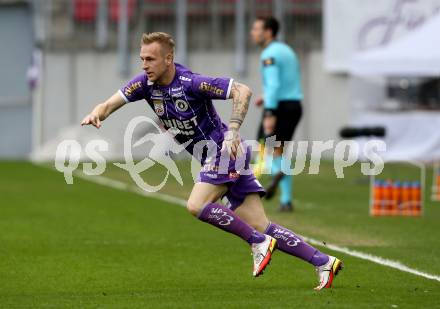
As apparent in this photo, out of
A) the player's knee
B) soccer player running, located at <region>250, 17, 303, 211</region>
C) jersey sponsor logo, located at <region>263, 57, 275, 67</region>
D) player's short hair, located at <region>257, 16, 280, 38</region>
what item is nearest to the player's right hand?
the player's knee

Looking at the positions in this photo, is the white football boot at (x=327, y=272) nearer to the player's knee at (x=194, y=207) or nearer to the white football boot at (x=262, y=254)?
the white football boot at (x=262, y=254)

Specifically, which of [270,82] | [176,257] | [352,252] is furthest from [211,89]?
[270,82]

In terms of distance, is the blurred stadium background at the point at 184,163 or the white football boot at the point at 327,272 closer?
the white football boot at the point at 327,272

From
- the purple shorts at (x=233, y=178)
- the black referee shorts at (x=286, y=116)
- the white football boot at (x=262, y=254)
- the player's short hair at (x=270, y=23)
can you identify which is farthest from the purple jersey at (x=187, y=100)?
the black referee shorts at (x=286, y=116)

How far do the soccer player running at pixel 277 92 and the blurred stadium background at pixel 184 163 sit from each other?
50cm

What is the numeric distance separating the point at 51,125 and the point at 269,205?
16.8m

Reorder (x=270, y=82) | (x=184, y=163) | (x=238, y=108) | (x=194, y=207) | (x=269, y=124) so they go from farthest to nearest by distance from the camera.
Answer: (x=184, y=163) < (x=269, y=124) < (x=270, y=82) < (x=194, y=207) < (x=238, y=108)

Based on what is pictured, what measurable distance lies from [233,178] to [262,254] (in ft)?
1.88

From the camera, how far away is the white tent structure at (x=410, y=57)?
19922 millimetres

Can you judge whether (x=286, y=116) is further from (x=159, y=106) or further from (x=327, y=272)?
(x=327, y=272)

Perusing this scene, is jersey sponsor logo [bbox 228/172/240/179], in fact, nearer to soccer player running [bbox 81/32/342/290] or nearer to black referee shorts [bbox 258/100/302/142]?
soccer player running [bbox 81/32/342/290]

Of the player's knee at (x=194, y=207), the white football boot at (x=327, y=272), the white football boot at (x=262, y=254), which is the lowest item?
the white football boot at (x=327, y=272)

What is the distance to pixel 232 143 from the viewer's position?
8695mm

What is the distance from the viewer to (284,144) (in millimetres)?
16344
